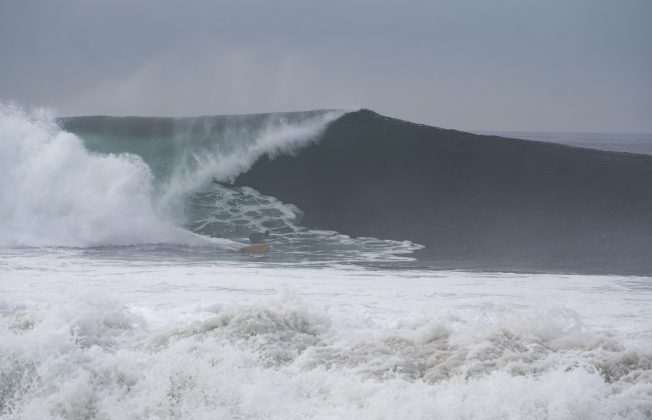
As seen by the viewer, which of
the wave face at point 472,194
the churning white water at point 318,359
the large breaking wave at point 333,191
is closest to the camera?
the churning white water at point 318,359

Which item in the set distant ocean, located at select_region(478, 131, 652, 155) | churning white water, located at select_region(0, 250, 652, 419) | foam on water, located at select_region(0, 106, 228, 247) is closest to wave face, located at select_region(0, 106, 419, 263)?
foam on water, located at select_region(0, 106, 228, 247)

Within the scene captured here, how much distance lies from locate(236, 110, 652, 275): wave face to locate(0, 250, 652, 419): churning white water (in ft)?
16.1

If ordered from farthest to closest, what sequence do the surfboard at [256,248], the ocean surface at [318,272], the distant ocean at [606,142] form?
1. the distant ocean at [606,142]
2. the surfboard at [256,248]
3. the ocean surface at [318,272]

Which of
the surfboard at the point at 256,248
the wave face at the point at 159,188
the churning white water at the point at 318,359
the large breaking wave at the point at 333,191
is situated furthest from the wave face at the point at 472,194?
the churning white water at the point at 318,359

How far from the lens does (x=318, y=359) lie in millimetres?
5230

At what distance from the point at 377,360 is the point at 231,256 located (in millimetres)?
6747

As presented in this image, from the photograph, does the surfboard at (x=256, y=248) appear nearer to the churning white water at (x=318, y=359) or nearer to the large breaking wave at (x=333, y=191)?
the large breaking wave at (x=333, y=191)

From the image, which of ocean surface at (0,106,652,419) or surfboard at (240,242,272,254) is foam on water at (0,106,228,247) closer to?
ocean surface at (0,106,652,419)

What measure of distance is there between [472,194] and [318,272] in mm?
6989

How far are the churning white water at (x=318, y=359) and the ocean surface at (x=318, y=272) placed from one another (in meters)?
0.02

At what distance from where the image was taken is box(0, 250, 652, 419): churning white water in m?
4.52

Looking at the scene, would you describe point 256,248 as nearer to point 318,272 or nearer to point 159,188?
point 318,272

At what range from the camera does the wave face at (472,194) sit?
12312mm

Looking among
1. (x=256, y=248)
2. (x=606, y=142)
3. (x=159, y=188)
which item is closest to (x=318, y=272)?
(x=256, y=248)
